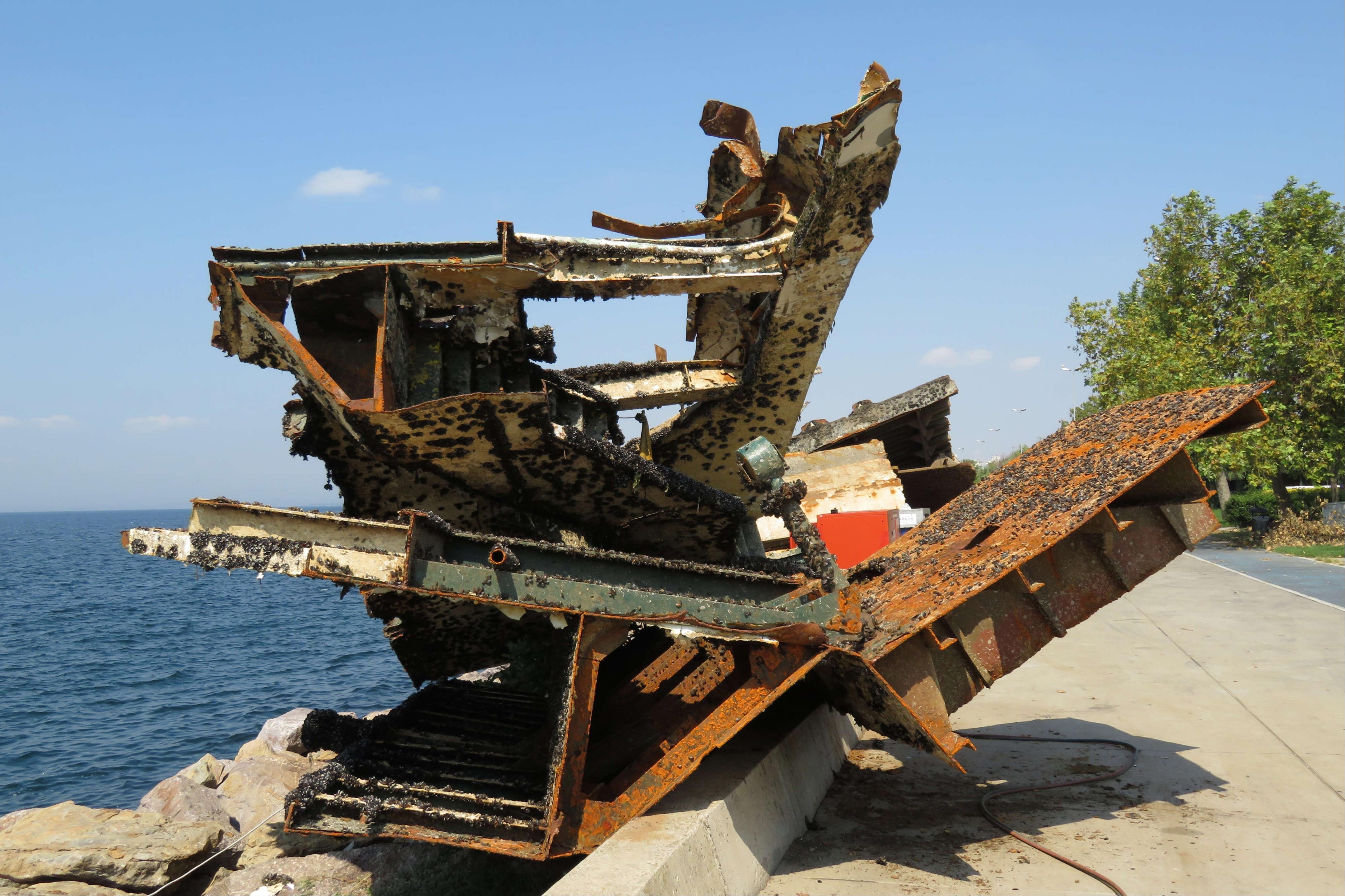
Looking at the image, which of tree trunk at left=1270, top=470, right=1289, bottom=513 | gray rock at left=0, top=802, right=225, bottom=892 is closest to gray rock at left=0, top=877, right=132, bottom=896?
gray rock at left=0, top=802, right=225, bottom=892

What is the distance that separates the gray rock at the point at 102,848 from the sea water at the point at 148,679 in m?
1.88

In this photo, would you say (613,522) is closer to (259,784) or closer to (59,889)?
(59,889)

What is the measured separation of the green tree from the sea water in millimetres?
22337

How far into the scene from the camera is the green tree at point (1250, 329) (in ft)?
78.1

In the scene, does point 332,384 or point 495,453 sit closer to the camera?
point 332,384

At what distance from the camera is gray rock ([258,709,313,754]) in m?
8.84

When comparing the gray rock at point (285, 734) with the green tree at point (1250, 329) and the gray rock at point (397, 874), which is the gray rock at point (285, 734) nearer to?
the gray rock at point (397, 874)

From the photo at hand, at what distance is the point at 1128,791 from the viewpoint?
17.6 ft

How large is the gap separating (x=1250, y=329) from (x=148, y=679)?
30.8 metres

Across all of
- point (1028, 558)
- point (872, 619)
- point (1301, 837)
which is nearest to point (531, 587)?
point (872, 619)

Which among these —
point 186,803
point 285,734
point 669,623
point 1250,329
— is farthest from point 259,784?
point 1250,329

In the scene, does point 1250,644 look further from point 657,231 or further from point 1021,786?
point 657,231

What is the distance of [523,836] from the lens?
3.82 m

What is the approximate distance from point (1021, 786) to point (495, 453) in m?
3.89
